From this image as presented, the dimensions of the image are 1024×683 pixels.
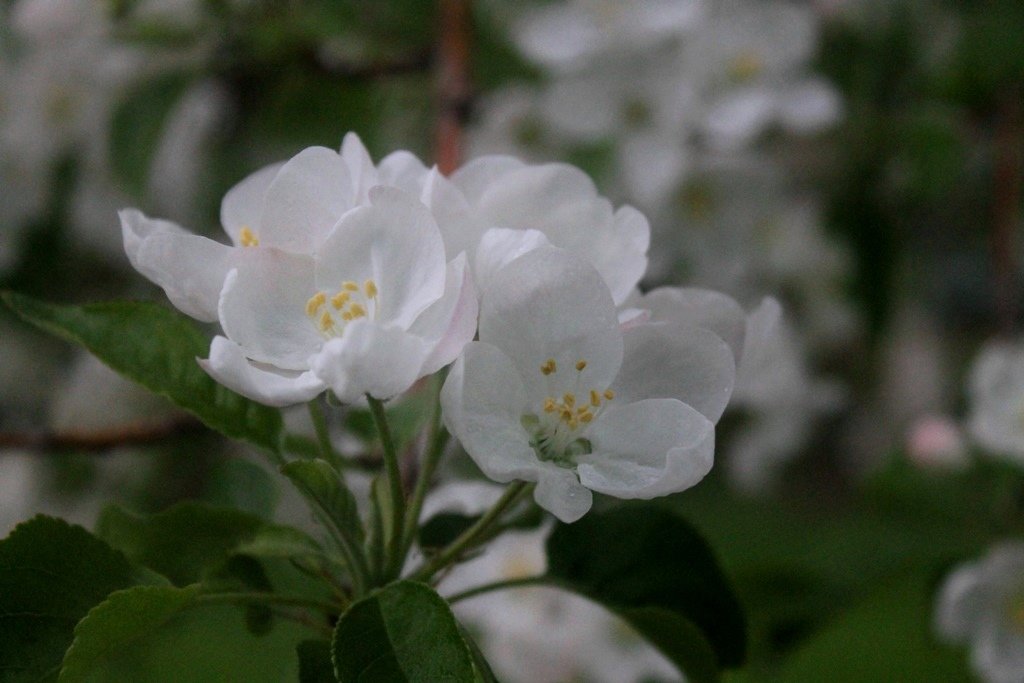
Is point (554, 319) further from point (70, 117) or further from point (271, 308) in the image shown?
point (70, 117)

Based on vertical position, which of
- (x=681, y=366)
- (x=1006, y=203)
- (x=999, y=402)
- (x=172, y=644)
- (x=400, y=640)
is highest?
(x=681, y=366)

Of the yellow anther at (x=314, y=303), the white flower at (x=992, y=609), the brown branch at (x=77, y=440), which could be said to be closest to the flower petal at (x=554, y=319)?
the yellow anther at (x=314, y=303)

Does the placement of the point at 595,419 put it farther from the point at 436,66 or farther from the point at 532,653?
the point at 436,66

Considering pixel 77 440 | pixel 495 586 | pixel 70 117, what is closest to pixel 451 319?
pixel 495 586

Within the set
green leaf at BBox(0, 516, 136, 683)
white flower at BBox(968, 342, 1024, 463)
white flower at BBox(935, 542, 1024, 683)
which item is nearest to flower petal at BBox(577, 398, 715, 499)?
green leaf at BBox(0, 516, 136, 683)

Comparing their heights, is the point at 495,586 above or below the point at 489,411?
below

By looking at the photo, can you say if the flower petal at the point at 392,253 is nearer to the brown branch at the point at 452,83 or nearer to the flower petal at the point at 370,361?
the flower petal at the point at 370,361
